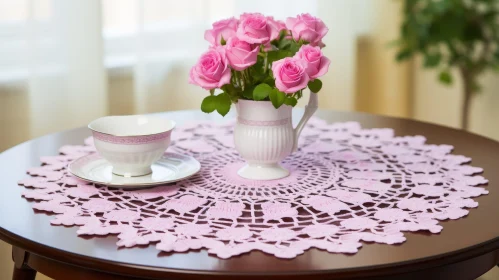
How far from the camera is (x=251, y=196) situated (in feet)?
5.26

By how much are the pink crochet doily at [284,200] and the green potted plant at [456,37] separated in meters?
1.63

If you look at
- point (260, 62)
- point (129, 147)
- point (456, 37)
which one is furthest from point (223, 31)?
point (456, 37)

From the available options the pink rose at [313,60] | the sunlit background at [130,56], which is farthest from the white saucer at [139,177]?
the sunlit background at [130,56]

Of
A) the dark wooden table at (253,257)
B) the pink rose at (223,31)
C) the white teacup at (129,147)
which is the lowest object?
the dark wooden table at (253,257)

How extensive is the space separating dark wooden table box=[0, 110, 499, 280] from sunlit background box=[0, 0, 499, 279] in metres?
1.05

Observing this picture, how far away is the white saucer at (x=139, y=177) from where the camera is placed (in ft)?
5.36

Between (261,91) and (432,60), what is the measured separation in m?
2.13

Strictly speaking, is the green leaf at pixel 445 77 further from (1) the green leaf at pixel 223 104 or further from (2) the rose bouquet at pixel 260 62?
(1) the green leaf at pixel 223 104

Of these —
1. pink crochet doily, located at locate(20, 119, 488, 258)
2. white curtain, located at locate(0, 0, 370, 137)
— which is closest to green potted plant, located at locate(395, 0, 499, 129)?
white curtain, located at locate(0, 0, 370, 137)

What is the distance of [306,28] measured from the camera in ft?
5.45

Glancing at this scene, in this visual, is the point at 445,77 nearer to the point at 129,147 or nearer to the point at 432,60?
the point at 432,60

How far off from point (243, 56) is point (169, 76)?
1.44 meters

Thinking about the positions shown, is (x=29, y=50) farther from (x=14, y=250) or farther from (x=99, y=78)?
(x=14, y=250)

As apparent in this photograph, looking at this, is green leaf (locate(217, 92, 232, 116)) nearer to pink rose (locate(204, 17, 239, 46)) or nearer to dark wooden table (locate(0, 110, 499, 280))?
pink rose (locate(204, 17, 239, 46))
